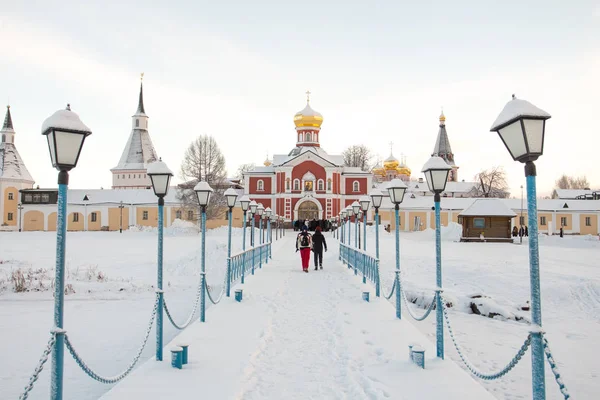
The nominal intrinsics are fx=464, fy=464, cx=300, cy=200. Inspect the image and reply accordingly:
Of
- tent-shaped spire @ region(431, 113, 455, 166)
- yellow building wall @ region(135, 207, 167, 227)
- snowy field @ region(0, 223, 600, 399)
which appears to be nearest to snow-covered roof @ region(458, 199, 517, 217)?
snowy field @ region(0, 223, 600, 399)

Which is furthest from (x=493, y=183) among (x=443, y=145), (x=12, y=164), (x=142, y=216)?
(x=12, y=164)

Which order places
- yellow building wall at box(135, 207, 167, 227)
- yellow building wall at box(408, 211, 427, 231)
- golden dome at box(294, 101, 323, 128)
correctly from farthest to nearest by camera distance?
yellow building wall at box(408, 211, 427, 231), yellow building wall at box(135, 207, 167, 227), golden dome at box(294, 101, 323, 128)

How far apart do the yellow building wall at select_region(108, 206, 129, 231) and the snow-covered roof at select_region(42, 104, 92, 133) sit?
164 feet

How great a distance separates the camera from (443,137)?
2714 inches

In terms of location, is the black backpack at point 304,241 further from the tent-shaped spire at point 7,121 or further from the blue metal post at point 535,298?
the tent-shaped spire at point 7,121

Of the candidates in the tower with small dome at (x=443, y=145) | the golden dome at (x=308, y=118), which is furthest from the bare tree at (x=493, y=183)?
the golden dome at (x=308, y=118)

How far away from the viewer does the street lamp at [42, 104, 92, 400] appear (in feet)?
13.5

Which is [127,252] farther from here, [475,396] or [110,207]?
[110,207]

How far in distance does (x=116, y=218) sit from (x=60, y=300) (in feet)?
166

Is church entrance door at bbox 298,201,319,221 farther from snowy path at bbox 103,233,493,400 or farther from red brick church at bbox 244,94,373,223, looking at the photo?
snowy path at bbox 103,233,493,400

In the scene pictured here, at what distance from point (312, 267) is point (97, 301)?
281 inches

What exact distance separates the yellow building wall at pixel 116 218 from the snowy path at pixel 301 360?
1764 inches

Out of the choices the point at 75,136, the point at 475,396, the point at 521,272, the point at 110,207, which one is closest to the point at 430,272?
the point at 521,272

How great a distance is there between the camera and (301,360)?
6.09 m
